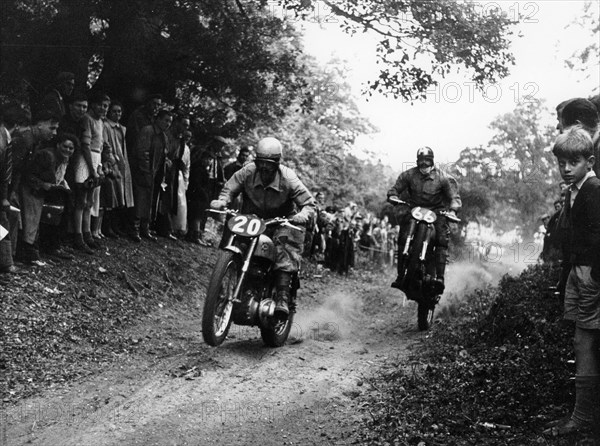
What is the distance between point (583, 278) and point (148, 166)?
9.86 meters

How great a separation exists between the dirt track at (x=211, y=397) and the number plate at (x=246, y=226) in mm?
1268

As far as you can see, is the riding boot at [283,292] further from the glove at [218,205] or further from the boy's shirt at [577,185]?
the boy's shirt at [577,185]

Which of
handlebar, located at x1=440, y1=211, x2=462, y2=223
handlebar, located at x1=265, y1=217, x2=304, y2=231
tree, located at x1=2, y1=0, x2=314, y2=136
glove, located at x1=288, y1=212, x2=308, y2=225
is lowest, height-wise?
handlebar, located at x1=265, y1=217, x2=304, y2=231

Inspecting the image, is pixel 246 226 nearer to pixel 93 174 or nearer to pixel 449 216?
pixel 449 216

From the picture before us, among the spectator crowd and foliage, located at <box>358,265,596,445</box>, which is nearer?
foliage, located at <box>358,265,596,445</box>

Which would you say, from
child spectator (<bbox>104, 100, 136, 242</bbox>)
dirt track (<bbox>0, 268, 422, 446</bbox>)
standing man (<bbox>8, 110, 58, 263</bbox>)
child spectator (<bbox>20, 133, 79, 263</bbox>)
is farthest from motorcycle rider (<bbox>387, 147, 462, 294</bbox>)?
standing man (<bbox>8, 110, 58, 263</bbox>)

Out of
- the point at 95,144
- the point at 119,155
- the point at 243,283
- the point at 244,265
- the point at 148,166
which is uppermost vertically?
the point at 95,144

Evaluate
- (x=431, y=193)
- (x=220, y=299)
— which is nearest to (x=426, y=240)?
(x=431, y=193)

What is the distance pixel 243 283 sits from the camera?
823 centimetres

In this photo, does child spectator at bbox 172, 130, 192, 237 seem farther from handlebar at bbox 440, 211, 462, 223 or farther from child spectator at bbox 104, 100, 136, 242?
handlebar at bbox 440, 211, 462, 223

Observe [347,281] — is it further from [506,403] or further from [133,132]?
[506,403]

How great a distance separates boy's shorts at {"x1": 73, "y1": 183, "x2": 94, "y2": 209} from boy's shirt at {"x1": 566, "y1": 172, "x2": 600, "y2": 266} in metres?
7.81

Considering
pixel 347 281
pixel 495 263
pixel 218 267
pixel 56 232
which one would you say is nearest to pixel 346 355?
pixel 218 267

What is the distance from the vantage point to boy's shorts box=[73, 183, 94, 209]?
11094mm
